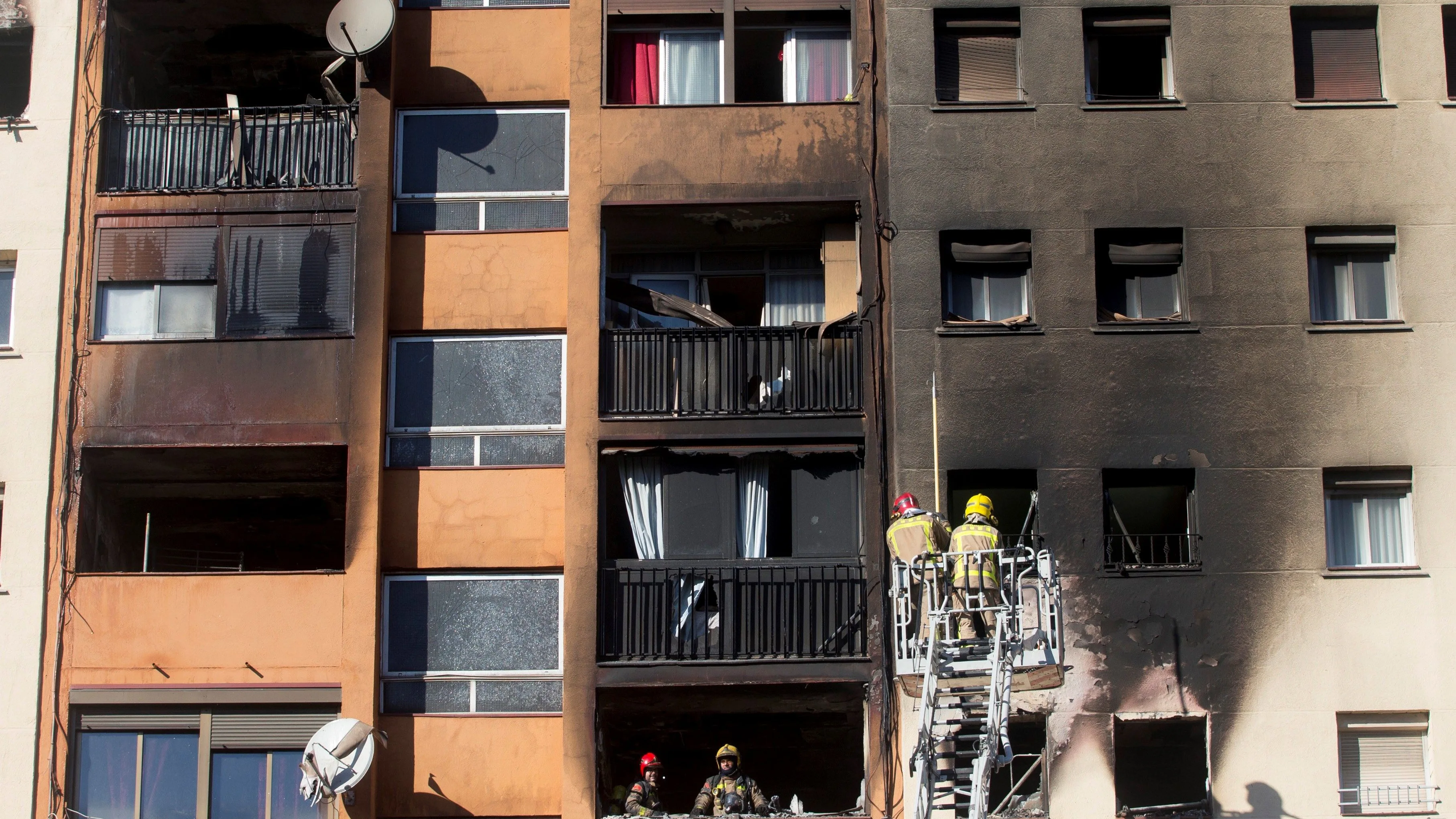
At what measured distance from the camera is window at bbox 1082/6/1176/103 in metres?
19.8

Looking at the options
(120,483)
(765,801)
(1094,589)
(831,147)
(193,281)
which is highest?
(831,147)

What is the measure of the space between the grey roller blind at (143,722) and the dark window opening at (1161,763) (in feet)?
34.5

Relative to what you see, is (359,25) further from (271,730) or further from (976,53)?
(271,730)

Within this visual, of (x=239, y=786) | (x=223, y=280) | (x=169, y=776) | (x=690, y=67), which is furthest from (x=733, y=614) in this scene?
(x=223, y=280)

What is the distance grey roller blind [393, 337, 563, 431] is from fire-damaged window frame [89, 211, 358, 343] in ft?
3.31

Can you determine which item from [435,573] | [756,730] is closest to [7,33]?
[435,573]

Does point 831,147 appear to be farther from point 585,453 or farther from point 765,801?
point 765,801

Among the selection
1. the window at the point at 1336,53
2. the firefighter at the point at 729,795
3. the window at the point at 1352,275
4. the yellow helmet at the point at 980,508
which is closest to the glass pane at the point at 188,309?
the firefighter at the point at 729,795

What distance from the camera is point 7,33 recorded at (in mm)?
20438

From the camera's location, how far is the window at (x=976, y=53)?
65.1 feet

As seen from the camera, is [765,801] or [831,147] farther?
[831,147]

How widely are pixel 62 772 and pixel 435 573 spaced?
15.4 feet

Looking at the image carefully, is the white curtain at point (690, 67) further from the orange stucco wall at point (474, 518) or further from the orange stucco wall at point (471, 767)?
the orange stucco wall at point (471, 767)

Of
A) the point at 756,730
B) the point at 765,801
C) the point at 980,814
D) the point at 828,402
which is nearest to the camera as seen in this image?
the point at 980,814
